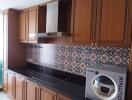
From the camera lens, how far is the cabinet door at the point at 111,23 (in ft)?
5.38

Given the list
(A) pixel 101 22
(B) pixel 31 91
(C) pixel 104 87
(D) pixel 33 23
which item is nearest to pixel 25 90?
(B) pixel 31 91

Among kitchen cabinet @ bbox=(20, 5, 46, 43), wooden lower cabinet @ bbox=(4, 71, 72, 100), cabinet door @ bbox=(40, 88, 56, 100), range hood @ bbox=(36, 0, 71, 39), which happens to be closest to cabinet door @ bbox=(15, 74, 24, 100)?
wooden lower cabinet @ bbox=(4, 71, 72, 100)

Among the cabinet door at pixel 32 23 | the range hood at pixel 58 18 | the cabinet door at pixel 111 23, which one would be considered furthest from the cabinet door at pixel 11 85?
the cabinet door at pixel 111 23

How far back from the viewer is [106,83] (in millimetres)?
1660

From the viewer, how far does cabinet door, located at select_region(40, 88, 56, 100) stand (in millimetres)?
2224

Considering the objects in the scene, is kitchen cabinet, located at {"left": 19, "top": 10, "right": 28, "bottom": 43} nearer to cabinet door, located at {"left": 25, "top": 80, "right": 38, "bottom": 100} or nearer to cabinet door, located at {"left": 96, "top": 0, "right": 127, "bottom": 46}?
cabinet door, located at {"left": 25, "top": 80, "right": 38, "bottom": 100}

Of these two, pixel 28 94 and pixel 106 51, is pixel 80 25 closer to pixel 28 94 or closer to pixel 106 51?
pixel 106 51

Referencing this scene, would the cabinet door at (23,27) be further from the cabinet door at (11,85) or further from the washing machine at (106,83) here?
the washing machine at (106,83)

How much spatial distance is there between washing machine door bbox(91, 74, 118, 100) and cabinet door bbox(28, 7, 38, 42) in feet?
6.02

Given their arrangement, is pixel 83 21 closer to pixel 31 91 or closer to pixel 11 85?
pixel 31 91

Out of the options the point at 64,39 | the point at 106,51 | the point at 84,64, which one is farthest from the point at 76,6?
the point at 84,64

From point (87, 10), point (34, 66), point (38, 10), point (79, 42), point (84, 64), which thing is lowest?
point (34, 66)

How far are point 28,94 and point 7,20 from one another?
6.32ft

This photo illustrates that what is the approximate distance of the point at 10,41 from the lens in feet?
11.8
